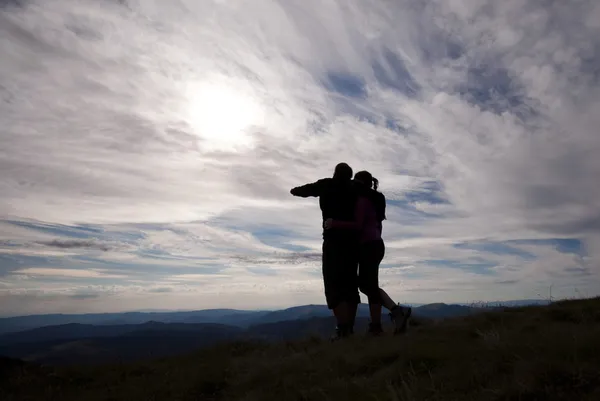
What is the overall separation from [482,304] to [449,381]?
8124 mm

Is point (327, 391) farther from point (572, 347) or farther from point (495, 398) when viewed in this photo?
point (572, 347)

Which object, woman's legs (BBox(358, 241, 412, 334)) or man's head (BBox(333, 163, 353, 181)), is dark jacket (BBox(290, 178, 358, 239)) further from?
woman's legs (BBox(358, 241, 412, 334))

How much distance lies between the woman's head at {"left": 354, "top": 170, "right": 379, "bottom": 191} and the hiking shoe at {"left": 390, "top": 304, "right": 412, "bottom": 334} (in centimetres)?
240

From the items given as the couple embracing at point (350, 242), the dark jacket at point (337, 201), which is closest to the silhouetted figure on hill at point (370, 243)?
the couple embracing at point (350, 242)

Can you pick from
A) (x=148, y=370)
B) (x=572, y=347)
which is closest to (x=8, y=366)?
(x=148, y=370)

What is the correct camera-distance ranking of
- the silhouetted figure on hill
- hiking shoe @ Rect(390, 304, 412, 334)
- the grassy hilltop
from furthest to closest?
the silhouetted figure on hill
hiking shoe @ Rect(390, 304, 412, 334)
the grassy hilltop

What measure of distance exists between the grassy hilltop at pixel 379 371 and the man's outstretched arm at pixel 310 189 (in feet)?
9.47

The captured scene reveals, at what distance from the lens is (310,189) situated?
7.88 m

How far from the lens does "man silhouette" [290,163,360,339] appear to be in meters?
7.58

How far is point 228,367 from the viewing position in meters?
6.23

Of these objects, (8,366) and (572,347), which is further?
(8,366)

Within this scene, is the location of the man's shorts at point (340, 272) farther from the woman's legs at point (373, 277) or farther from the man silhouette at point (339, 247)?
the woman's legs at point (373, 277)

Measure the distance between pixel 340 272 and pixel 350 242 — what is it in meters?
0.63

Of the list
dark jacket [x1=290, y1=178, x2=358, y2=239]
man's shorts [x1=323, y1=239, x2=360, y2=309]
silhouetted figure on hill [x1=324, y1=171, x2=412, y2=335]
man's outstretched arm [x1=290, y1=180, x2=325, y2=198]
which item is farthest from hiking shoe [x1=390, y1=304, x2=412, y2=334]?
man's outstretched arm [x1=290, y1=180, x2=325, y2=198]
